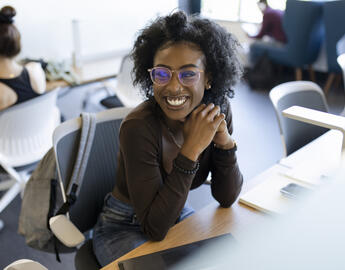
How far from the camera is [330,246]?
10.4 inches

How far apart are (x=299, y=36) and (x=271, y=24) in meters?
0.61

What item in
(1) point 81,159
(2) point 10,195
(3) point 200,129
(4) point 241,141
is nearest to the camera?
(3) point 200,129

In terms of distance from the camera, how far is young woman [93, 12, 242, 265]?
108 cm

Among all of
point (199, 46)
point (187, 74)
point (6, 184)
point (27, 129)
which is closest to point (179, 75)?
point (187, 74)

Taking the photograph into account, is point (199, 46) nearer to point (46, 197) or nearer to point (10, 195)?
point (46, 197)

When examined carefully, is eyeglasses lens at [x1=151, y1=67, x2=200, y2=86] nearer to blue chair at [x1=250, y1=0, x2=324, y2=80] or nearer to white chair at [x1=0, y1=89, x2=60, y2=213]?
white chair at [x1=0, y1=89, x2=60, y2=213]

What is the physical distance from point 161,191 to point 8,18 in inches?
61.1

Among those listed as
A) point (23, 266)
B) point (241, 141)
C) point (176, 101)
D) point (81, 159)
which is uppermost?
point (176, 101)

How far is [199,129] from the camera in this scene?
111cm

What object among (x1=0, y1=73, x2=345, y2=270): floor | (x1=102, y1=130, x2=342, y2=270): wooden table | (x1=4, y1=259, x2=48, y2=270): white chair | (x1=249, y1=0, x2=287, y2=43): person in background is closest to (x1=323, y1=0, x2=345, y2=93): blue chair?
(x1=0, y1=73, x2=345, y2=270): floor

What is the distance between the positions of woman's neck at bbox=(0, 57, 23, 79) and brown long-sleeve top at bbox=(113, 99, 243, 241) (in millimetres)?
1230

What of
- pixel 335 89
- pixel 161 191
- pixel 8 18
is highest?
pixel 8 18

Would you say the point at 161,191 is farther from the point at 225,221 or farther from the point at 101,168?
the point at 101,168

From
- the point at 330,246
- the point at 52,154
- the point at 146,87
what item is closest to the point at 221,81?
the point at 146,87
